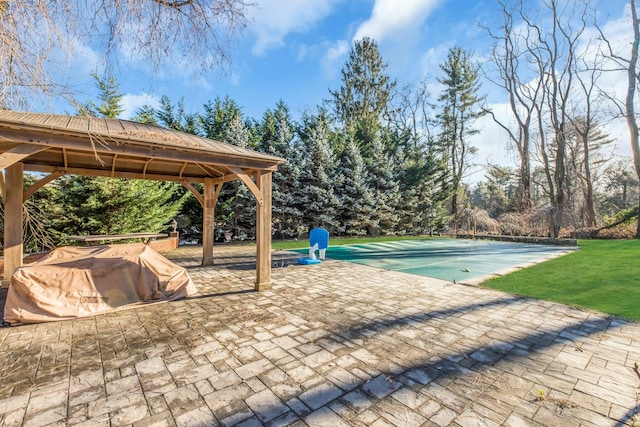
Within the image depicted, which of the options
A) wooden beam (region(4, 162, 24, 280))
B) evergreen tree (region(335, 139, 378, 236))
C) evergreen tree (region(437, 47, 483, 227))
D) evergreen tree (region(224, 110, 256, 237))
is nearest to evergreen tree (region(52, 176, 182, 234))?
evergreen tree (region(224, 110, 256, 237))

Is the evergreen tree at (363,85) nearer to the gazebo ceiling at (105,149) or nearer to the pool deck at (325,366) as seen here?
the gazebo ceiling at (105,149)

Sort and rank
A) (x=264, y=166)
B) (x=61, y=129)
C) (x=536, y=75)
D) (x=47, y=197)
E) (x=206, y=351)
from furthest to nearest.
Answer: (x=536, y=75)
(x=47, y=197)
(x=264, y=166)
(x=61, y=129)
(x=206, y=351)

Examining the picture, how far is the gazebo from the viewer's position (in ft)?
11.0

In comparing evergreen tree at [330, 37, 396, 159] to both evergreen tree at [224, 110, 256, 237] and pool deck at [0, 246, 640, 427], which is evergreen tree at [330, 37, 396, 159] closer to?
evergreen tree at [224, 110, 256, 237]

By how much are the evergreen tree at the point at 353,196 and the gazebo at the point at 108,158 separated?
913cm

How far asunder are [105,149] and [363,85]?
20.9m

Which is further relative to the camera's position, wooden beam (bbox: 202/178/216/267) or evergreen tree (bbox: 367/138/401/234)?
evergreen tree (bbox: 367/138/401/234)

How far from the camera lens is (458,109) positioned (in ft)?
71.3

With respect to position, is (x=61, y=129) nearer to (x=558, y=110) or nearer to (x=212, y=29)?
(x=212, y=29)

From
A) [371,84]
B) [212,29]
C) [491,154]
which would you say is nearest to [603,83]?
[491,154]

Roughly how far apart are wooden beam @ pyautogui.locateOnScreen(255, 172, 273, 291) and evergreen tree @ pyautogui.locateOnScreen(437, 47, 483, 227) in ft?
61.2

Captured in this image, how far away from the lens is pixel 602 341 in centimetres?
311

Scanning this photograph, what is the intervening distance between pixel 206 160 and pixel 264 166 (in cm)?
94

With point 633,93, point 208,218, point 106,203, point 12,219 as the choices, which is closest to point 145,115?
point 106,203
